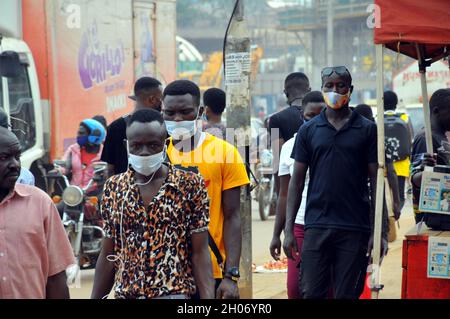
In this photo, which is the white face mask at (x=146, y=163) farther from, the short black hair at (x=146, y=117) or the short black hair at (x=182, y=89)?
the short black hair at (x=182, y=89)

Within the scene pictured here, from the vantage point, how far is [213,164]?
17.6 ft

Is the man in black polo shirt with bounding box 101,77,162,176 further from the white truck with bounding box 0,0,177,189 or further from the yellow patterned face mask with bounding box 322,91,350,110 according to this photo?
the white truck with bounding box 0,0,177,189

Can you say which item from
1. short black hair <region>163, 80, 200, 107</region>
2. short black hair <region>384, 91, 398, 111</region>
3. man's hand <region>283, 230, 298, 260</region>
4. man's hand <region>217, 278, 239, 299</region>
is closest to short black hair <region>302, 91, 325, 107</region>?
man's hand <region>283, 230, 298, 260</region>

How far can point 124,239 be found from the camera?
14.9ft

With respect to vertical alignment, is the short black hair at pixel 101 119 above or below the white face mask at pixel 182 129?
below

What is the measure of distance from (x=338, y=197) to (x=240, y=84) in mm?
2579

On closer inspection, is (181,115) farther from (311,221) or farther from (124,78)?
(124,78)

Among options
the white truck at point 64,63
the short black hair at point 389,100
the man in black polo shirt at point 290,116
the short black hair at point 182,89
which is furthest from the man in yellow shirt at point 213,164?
the short black hair at point 389,100

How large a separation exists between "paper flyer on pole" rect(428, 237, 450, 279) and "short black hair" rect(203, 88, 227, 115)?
3.27m

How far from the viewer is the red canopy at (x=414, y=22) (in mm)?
5770

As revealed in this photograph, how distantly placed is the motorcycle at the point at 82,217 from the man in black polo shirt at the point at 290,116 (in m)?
2.51

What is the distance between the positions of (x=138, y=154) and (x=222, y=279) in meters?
1.02

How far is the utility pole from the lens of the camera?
8352 mm
